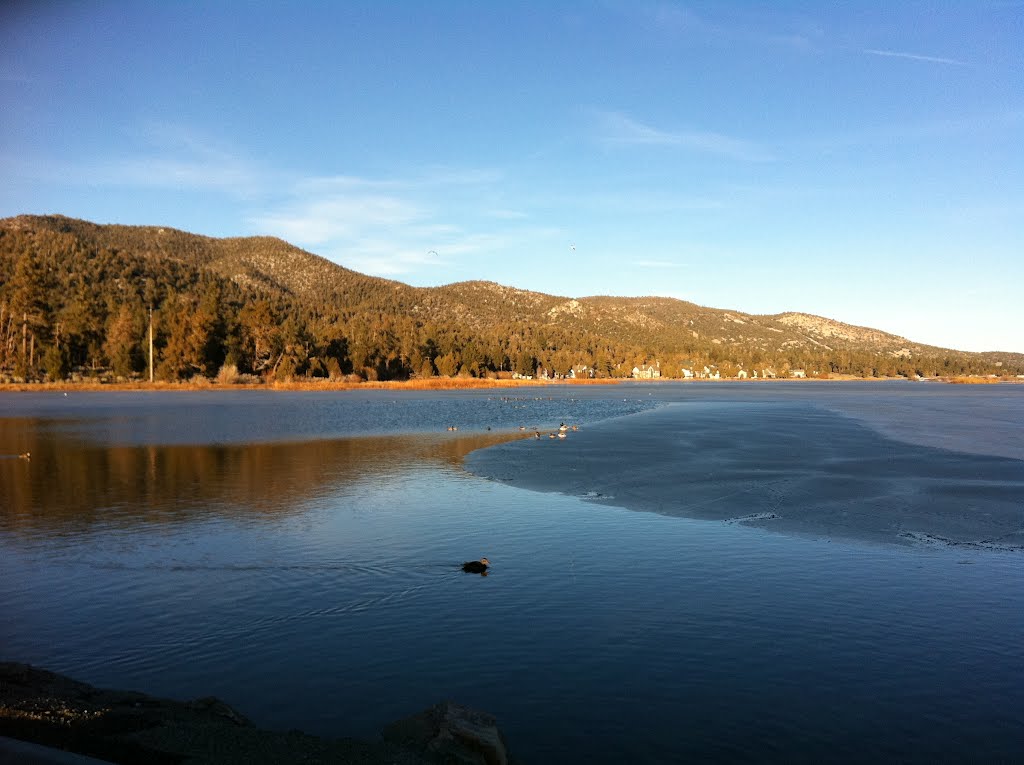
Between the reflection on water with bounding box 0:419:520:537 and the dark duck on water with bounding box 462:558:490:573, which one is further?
the reflection on water with bounding box 0:419:520:537

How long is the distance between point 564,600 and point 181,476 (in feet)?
68.3

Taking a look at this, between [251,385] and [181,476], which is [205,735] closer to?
[181,476]

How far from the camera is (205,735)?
7062 millimetres

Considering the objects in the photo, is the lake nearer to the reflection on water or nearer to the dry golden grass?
the reflection on water

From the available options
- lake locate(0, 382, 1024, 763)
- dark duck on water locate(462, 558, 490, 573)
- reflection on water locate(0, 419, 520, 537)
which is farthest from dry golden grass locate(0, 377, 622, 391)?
dark duck on water locate(462, 558, 490, 573)

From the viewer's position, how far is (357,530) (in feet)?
59.6

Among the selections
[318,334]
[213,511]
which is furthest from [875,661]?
[318,334]

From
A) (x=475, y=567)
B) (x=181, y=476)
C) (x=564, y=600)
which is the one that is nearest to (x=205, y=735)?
(x=564, y=600)

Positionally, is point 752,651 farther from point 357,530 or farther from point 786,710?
point 357,530

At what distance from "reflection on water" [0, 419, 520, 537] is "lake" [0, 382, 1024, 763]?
250 millimetres

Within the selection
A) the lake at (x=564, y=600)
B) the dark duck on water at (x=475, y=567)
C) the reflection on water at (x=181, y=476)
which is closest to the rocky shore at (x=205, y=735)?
the lake at (x=564, y=600)

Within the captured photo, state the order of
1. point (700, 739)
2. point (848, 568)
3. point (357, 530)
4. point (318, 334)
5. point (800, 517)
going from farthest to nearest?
point (318, 334)
point (800, 517)
point (357, 530)
point (848, 568)
point (700, 739)

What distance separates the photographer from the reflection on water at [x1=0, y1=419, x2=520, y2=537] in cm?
2055

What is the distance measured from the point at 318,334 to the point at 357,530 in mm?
149721
